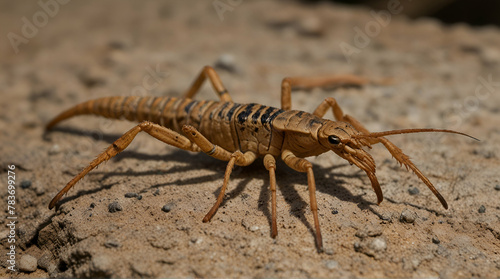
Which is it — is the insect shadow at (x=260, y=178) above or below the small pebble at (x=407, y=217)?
above

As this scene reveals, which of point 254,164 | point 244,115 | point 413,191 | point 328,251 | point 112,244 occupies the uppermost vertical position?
point 244,115

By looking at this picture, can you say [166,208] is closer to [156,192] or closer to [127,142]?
[156,192]

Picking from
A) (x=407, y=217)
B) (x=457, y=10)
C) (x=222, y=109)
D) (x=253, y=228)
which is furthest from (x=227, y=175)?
(x=457, y=10)

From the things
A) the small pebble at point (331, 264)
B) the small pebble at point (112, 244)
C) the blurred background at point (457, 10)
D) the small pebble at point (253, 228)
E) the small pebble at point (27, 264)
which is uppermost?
the small pebble at point (112, 244)

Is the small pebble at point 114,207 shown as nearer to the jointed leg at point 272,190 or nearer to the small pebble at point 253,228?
the small pebble at point 253,228

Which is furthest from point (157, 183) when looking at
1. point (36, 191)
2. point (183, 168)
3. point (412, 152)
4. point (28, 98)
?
point (28, 98)

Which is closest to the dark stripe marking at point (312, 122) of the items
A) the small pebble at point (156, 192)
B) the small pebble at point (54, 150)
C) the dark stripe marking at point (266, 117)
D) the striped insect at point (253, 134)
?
the striped insect at point (253, 134)
